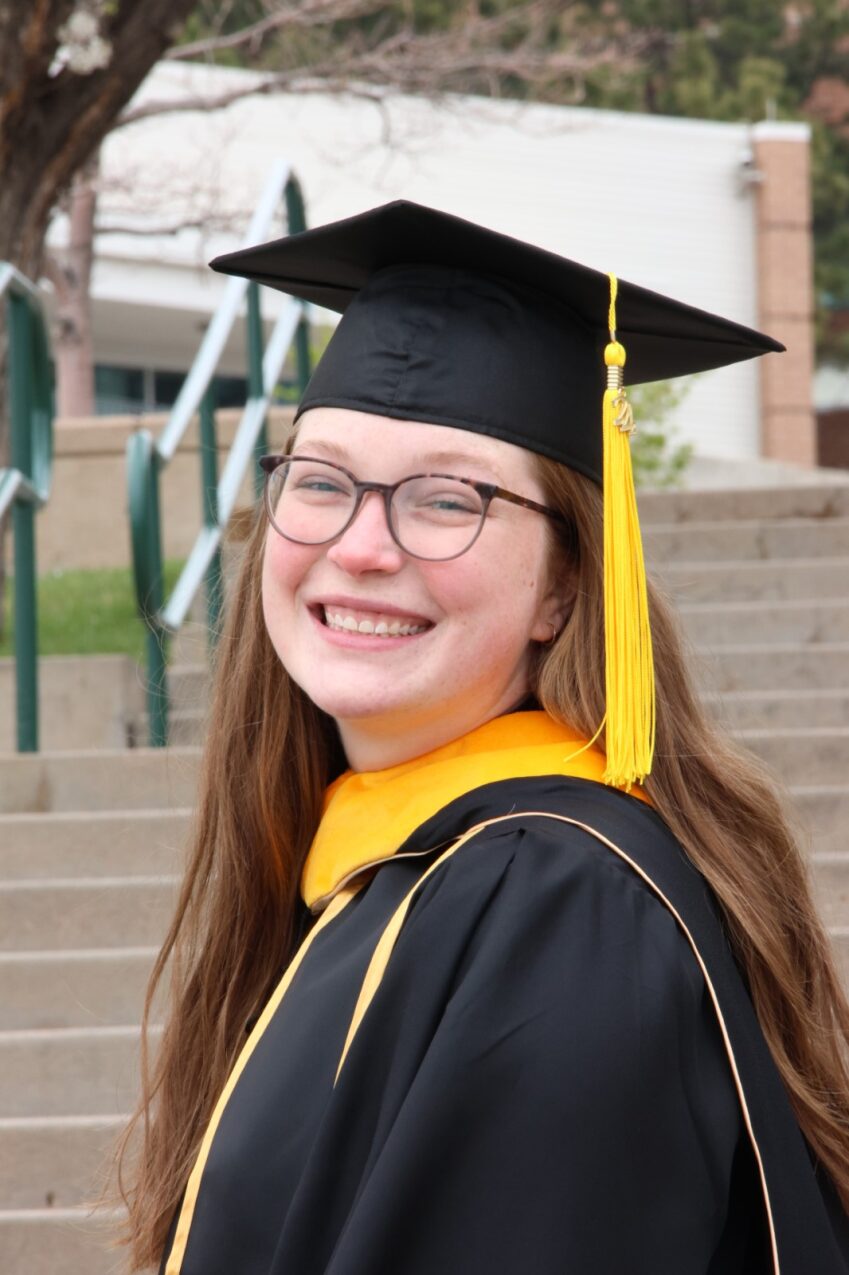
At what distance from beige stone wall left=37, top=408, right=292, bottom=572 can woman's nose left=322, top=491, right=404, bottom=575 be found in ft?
23.1

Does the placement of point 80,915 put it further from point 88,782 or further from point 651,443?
point 651,443

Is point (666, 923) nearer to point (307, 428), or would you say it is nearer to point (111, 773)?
point (307, 428)

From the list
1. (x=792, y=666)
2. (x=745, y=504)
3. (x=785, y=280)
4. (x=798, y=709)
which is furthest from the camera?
(x=785, y=280)

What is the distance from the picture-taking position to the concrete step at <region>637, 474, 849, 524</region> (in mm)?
6766

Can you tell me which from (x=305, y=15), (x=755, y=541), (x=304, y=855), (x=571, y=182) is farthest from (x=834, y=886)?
(x=571, y=182)

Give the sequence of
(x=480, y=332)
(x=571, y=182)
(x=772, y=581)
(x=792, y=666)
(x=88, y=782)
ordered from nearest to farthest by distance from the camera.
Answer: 1. (x=480, y=332)
2. (x=88, y=782)
3. (x=792, y=666)
4. (x=772, y=581)
5. (x=571, y=182)

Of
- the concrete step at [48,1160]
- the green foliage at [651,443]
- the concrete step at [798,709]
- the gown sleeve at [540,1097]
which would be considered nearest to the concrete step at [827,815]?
the concrete step at [798,709]

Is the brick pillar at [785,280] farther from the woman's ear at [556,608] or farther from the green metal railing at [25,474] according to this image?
the woman's ear at [556,608]

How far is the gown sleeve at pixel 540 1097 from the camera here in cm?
144

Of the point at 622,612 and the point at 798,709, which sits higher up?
the point at 622,612

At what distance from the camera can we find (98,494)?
9.06 meters

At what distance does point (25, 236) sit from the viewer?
20.6 ft

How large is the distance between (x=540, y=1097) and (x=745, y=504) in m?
5.66

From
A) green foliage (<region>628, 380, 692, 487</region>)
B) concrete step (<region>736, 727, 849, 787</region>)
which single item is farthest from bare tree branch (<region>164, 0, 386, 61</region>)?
concrete step (<region>736, 727, 849, 787</region>)
